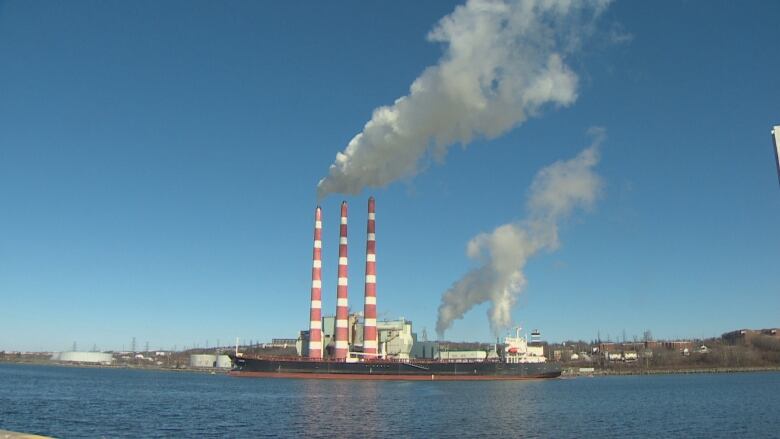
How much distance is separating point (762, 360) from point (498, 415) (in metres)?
154

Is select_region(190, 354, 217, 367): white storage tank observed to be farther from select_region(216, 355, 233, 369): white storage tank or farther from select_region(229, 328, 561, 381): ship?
select_region(229, 328, 561, 381): ship

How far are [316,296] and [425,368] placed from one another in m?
19.5

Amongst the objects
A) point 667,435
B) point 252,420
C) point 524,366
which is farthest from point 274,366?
point 667,435

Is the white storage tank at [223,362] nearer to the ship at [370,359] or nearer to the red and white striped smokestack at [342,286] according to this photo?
the ship at [370,359]

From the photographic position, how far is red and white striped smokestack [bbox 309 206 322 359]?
92.4 m

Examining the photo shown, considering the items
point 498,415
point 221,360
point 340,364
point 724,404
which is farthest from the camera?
point 221,360

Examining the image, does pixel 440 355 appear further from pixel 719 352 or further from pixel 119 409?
pixel 719 352

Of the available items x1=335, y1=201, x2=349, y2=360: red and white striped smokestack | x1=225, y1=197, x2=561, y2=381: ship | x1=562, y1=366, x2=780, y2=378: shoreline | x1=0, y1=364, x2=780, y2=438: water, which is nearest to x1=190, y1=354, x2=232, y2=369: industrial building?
x1=225, y1=197, x2=561, y2=381: ship

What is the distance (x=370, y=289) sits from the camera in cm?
8919

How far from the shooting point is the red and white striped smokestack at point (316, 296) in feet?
303

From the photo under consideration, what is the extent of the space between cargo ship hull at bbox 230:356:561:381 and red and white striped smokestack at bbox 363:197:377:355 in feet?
9.84

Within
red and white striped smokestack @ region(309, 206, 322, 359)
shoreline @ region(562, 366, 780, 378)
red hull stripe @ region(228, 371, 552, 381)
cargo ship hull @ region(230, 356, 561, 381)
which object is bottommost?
shoreline @ region(562, 366, 780, 378)

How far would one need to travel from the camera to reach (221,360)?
185125mm

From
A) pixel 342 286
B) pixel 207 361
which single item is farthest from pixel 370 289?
pixel 207 361
